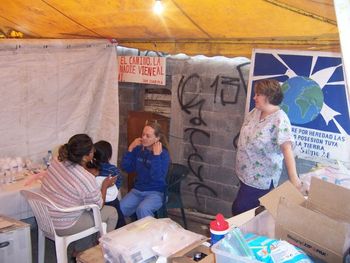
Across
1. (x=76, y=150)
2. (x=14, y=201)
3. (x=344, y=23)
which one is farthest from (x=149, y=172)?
(x=344, y=23)

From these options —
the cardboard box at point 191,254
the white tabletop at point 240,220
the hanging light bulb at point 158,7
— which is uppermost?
the hanging light bulb at point 158,7

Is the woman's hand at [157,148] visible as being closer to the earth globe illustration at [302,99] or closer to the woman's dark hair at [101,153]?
the woman's dark hair at [101,153]

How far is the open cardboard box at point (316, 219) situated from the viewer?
1520 millimetres

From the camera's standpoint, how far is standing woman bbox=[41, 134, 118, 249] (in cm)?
305

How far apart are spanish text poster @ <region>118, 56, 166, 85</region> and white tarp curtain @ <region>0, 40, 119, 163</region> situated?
0.22 m

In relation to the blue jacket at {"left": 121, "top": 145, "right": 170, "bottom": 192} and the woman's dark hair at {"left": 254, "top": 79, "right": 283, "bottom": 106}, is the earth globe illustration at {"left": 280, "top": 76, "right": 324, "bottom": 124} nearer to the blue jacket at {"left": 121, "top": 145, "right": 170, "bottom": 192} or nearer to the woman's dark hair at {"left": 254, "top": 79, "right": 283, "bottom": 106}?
the woman's dark hair at {"left": 254, "top": 79, "right": 283, "bottom": 106}

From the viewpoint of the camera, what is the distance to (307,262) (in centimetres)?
142

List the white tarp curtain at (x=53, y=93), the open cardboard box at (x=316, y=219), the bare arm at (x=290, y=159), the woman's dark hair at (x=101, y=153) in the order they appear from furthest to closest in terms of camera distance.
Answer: the white tarp curtain at (x=53, y=93)
the woman's dark hair at (x=101, y=153)
the bare arm at (x=290, y=159)
the open cardboard box at (x=316, y=219)

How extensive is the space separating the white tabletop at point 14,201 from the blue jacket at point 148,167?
2.92 ft

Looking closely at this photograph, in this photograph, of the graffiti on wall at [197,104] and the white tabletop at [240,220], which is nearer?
the white tabletop at [240,220]

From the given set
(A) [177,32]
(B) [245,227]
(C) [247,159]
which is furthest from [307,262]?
(A) [177,32]

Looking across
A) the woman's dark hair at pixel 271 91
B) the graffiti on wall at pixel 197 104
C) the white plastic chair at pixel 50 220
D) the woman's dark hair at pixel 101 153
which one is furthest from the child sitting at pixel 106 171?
the woman's dark hair at pixel 271 91

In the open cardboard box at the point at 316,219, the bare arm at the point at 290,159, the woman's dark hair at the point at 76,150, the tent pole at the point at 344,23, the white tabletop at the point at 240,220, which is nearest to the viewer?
the tent pole at the point at 344,23

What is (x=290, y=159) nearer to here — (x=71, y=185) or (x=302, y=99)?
(x=302, y=99)
